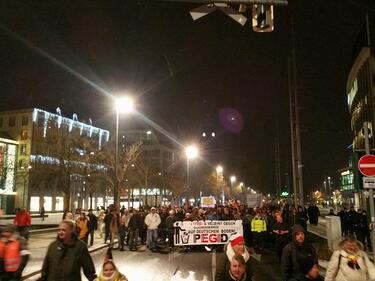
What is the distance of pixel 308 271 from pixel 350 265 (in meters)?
0.64

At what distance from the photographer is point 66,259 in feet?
18.4

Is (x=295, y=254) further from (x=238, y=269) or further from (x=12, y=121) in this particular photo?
(x=12, y=121)

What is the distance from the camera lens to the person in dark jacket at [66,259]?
5570 mm

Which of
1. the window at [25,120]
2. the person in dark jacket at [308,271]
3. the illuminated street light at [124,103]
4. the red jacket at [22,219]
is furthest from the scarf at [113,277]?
the window at [25,120]

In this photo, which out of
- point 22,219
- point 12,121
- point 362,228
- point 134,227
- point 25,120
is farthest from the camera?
point 12,121

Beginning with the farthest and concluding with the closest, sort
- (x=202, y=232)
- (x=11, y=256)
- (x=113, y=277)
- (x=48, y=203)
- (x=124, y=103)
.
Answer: (x=48, y=203), (x=124, y=103), (x=202, y=232), (x=11, y=256), (x=113, y=277)

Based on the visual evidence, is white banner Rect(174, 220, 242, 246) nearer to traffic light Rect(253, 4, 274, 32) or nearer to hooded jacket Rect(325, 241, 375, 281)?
hooded jacket Rect(325, 241, 375, 281)

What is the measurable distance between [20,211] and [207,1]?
16.2m

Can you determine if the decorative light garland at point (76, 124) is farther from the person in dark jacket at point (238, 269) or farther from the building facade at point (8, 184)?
the person in dark jacket at point (238, 269)

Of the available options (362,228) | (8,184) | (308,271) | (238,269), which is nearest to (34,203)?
(8,184)

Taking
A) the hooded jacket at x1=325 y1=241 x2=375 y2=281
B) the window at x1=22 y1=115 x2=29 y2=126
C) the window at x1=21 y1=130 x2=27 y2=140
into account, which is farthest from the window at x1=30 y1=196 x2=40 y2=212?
the hooded jacket at x1=325 y1=241 x2=375 y2=281

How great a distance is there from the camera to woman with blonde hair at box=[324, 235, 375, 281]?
6051 millimetres

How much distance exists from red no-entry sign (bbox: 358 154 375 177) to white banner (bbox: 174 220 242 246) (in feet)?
29.7

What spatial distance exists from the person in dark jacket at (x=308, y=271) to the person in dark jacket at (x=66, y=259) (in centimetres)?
275
